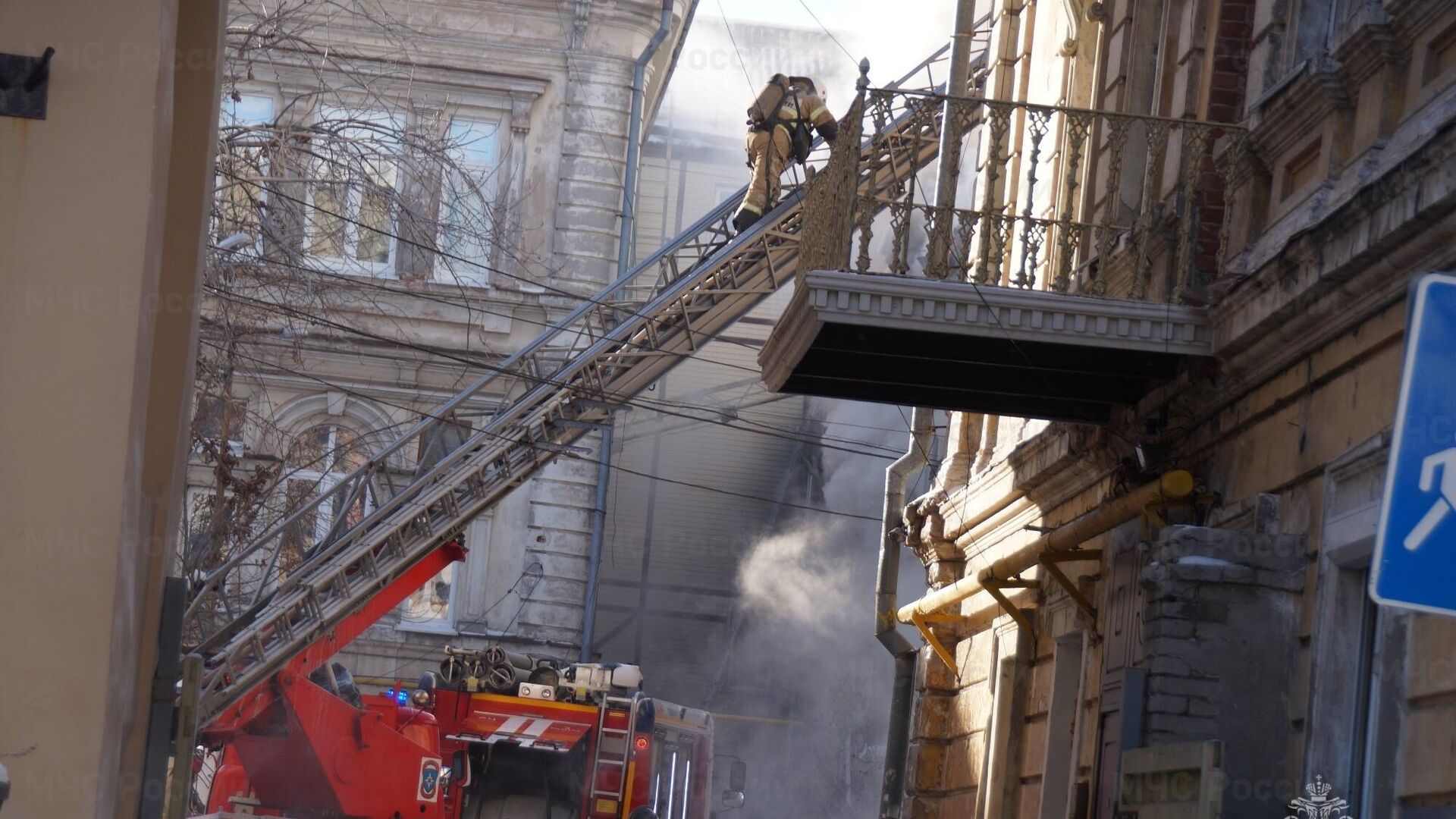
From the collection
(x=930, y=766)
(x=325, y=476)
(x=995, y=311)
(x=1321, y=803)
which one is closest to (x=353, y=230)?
(x=325, y=476)

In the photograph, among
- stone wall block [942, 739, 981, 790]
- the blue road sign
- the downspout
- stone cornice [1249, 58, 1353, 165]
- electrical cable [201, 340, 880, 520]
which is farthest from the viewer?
the downspout

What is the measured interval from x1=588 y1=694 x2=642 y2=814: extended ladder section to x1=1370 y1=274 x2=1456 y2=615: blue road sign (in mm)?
11894

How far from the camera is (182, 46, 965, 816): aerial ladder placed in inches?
551

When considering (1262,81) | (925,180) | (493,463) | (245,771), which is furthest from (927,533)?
(925,180)

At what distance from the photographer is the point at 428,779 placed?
14055 mm

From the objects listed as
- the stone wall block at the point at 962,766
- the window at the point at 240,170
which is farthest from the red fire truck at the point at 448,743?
the window at the point at 240,170

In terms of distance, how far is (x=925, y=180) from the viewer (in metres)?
23.7

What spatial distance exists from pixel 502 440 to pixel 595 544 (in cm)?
850

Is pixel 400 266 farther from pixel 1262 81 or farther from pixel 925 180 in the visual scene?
pixel 1262 81

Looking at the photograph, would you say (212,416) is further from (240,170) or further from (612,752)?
(612,752)

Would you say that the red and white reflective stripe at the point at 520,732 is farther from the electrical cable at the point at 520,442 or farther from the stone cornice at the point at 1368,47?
the stone cornice at the point at 1368,47

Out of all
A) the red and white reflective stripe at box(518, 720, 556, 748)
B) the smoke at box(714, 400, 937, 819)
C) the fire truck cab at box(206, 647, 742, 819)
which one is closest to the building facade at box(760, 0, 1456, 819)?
the fire truck cab at box(206, 647, 742, 819)

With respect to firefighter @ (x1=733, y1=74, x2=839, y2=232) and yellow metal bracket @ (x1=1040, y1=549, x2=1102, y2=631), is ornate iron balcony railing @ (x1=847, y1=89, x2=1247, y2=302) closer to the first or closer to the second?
yellow metal bracket @ (x1=1040, y1=549, x2=1102, y2=631)

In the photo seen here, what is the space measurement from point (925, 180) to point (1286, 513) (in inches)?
651
